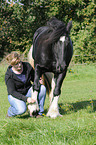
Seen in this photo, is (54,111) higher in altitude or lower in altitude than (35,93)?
lower

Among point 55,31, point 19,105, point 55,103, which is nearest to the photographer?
point 19,105

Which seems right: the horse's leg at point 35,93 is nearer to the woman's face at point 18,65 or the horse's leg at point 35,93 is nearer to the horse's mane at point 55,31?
the woman's face at point 18,65

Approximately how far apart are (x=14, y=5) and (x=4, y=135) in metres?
18.8

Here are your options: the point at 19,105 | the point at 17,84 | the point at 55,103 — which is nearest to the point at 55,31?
the point at 17,84

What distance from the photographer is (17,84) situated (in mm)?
4773

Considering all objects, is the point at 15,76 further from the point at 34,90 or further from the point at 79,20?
the point at 79,20

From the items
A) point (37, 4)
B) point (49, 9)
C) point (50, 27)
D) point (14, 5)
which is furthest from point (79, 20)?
point (50, 27)

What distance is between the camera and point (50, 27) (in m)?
4.85

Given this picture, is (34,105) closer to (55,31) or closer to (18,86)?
(18,86)

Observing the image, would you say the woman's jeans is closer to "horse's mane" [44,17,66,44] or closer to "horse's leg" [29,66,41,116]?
"horse's leg" [29,66,41,116]

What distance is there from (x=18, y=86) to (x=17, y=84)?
2.8 inches

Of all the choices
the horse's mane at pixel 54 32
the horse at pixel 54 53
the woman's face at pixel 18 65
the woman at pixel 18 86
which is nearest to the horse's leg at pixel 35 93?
the horse at pixel 54 53

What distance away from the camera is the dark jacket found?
4.61 meters

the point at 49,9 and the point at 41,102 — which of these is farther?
the point at 49,9
